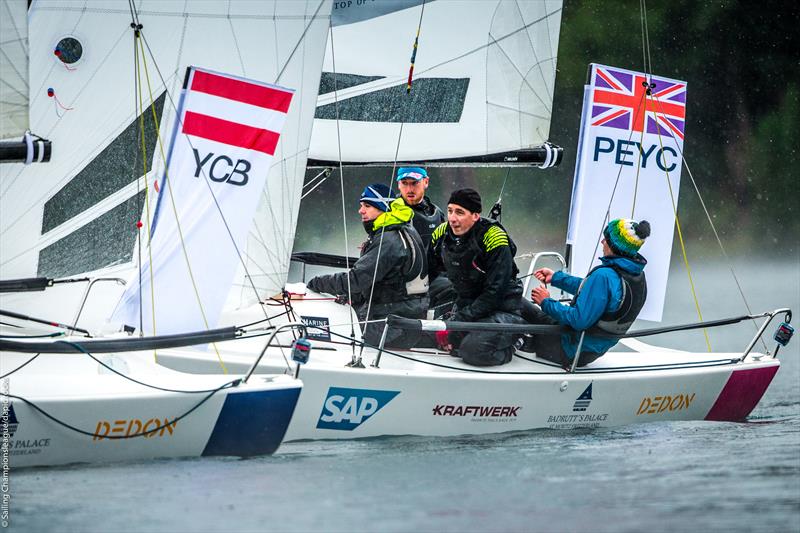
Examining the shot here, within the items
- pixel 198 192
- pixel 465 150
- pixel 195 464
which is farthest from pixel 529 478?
pixel 465 150

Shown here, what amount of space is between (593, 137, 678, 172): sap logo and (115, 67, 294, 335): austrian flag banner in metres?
2.77

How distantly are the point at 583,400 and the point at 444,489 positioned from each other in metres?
1.78

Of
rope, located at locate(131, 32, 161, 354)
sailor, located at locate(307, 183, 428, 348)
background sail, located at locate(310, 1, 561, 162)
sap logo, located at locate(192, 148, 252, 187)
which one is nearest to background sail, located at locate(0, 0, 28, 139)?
rope, located at locate(131, 32, 161, 354)

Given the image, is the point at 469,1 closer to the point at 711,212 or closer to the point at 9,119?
the point at 9,119

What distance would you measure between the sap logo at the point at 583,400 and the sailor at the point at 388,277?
94 centimetres

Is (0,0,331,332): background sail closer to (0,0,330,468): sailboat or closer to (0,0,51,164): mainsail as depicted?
(0,0,330,468): sailboat

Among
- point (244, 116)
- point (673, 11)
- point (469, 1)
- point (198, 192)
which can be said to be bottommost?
→ point (198, 192)

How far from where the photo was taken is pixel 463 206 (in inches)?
201

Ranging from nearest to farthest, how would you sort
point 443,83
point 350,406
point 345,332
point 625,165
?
point 350,406, point 345,332, point 625,165, point 443,83

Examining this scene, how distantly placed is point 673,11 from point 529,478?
1488 cm

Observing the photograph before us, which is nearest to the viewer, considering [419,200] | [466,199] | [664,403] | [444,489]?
[444,489]

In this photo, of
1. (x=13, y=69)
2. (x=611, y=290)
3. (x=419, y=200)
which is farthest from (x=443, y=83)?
(x=13, y=69)

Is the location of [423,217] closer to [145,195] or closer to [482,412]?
[482,412]

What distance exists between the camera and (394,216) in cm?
545
